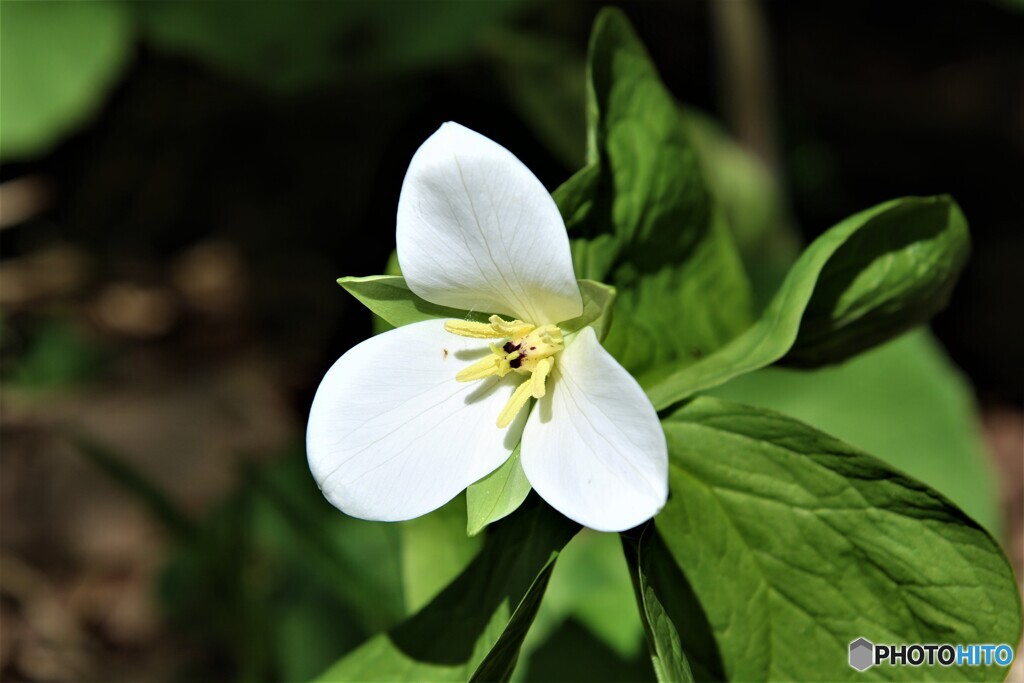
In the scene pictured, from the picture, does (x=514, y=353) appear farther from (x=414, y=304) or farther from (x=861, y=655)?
(x=861, y=655)

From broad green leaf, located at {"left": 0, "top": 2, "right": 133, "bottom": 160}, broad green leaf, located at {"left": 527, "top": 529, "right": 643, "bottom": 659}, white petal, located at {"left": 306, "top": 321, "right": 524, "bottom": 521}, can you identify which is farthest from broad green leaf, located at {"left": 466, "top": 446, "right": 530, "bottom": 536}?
broad green leaf, located at {"left": 0, "top": 2, "right": 133, "bottom": 160}

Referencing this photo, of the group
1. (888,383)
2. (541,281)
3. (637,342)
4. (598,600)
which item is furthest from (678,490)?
(888,383)

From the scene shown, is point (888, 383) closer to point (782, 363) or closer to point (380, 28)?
point (782, 363)

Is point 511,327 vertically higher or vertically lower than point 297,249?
higher

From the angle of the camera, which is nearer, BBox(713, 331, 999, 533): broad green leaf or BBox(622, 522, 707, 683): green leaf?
BBox(622, 522, 707, 683): green leaf

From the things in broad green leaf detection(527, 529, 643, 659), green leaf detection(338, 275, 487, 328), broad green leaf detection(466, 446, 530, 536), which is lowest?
broad green leaf detection(527, 529, 643, 659)

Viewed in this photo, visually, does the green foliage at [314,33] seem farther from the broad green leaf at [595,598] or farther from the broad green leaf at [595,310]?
the broad green leaf at [595,310]

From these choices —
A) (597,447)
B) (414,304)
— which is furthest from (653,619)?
(414,304)

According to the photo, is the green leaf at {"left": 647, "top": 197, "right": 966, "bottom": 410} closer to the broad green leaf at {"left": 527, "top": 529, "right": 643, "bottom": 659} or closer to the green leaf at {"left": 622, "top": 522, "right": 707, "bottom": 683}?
the green leaf at {"left": 622, "top": 522, "right": 707, "bottom": 683}
